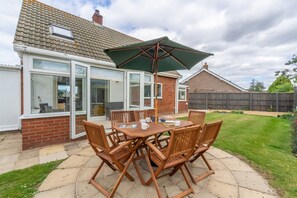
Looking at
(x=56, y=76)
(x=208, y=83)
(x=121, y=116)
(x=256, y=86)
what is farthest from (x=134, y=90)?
(x=256, y=86)

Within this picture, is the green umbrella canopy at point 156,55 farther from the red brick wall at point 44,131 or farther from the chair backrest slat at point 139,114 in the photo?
the red brick wall at point 44,131

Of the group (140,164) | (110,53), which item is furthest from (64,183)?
(110,53)

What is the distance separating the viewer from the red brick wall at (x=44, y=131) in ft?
13.9

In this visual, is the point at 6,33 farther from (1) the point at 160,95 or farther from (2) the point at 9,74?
(1) the point at 160,95

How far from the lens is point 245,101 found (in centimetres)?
1614

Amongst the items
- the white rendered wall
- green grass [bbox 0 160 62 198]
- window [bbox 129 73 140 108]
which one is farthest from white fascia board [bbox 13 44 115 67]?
green grass [bbox 0 160 62 198]

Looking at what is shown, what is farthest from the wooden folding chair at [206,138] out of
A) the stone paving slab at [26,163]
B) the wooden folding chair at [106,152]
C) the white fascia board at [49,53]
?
the white fascia board at [49,53]

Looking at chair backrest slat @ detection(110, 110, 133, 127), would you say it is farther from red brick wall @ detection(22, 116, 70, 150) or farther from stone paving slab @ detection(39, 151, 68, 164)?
red brick wall @ detection(22, 116, 70, 150)

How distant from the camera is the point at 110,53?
10.9 feet

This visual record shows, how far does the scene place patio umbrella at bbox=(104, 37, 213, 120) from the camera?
115 inches

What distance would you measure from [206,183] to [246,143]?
9.34 ft

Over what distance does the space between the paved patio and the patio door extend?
117cm

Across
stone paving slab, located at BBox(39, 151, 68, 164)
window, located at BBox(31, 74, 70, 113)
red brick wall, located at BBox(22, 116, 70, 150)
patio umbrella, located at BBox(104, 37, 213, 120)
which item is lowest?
stone paving slab, located at BBox(39, 151, 68, 164)

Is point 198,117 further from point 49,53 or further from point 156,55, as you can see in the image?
point 49,53
